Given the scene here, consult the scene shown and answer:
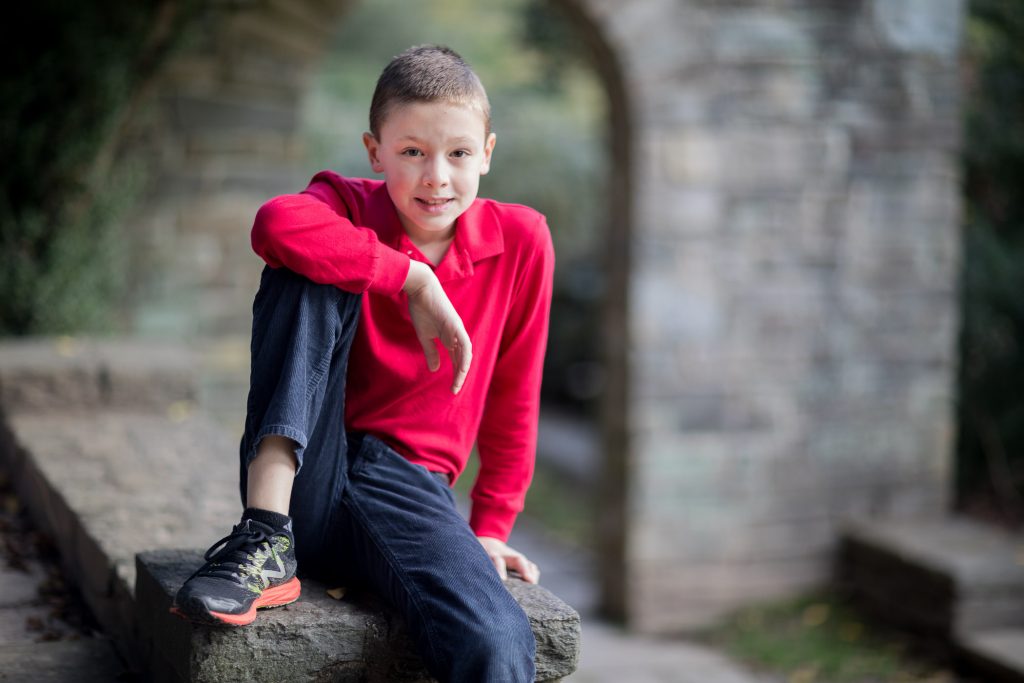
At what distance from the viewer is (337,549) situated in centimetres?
166

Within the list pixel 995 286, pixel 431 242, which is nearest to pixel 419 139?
pixel 431 242

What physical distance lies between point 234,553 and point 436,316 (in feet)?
1.36

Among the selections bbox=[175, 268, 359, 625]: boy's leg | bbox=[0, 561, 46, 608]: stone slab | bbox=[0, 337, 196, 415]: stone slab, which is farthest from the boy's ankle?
bbox=[0, 337, 196, 415]: stone slab

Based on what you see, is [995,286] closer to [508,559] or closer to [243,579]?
[508,559]

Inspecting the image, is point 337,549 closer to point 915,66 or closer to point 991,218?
point 915,66

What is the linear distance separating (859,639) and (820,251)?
149cm

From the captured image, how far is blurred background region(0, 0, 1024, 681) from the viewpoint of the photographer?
4.05 metres

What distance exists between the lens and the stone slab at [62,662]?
1842mm

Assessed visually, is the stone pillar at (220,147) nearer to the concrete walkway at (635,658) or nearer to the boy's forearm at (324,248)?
the concrete walkway at (635,658)

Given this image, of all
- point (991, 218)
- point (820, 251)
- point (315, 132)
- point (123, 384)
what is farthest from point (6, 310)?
point (315, 132)

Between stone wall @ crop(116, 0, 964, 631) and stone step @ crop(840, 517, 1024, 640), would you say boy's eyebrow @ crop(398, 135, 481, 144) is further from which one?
stone step @ crop(840, 517, 1024, 640)

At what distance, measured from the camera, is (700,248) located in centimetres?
433

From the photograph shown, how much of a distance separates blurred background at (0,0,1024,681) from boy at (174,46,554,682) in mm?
2605

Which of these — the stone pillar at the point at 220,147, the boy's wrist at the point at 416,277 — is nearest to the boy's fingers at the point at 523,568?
the boy's wrist at the point at 416,277
